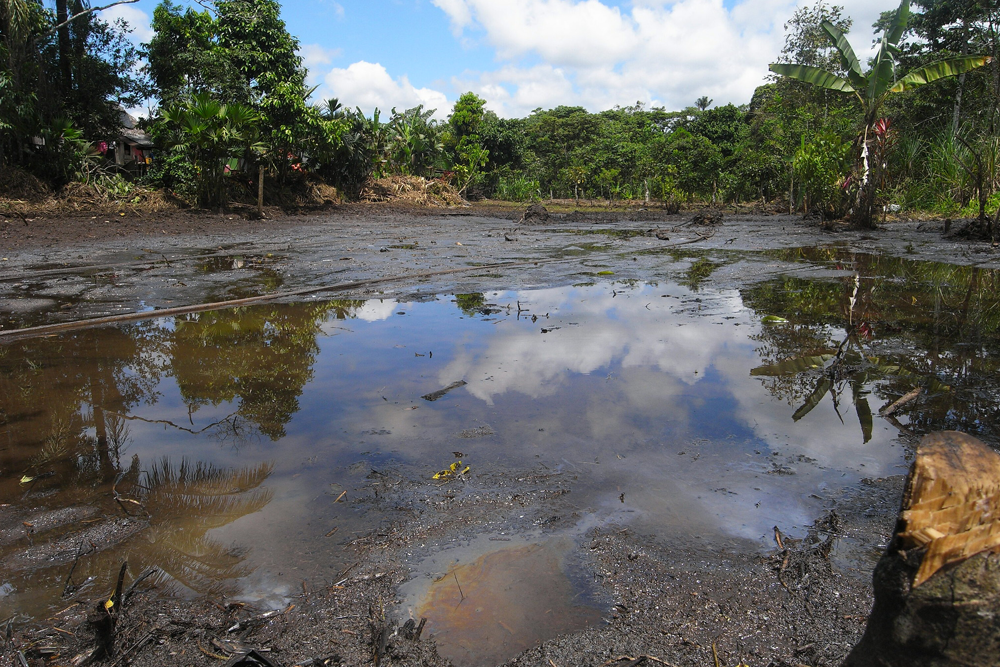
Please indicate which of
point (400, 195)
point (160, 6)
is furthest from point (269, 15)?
point (400, 195)

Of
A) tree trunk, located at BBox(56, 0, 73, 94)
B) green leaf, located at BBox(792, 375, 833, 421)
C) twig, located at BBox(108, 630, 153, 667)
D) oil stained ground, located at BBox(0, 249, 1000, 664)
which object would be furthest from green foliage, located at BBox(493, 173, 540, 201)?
twig, located at BBox(108, 630, 153, 667)

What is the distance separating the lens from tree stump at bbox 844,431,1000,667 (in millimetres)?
1171

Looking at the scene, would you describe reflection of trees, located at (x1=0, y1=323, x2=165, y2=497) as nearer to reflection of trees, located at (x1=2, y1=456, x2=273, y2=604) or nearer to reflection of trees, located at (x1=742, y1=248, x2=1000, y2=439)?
reflection of trees, located at (x1=2, y1=456, x2=273, y2=604)

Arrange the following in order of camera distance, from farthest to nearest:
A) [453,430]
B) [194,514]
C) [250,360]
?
1. [250,360]
2. [453,430]
3. [194,514]

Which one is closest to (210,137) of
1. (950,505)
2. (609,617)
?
(609,617)

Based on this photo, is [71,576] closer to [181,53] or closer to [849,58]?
[849,58]

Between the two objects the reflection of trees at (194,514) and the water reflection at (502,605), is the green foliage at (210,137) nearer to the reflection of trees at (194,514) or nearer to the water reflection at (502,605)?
the reflection of trees at (194,514)

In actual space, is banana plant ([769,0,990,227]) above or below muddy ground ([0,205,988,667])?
above

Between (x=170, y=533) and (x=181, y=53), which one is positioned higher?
(x=181, y=53)

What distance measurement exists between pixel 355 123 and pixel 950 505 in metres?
25.1

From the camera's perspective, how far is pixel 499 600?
6.75ft

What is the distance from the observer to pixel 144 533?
8.04 ft

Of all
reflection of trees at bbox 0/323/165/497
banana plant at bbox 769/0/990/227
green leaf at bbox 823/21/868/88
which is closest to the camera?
reflection of trees at bbox 0/323/165/497

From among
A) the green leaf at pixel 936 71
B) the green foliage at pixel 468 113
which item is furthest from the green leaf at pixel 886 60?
the green foliage at pixel 468 113
